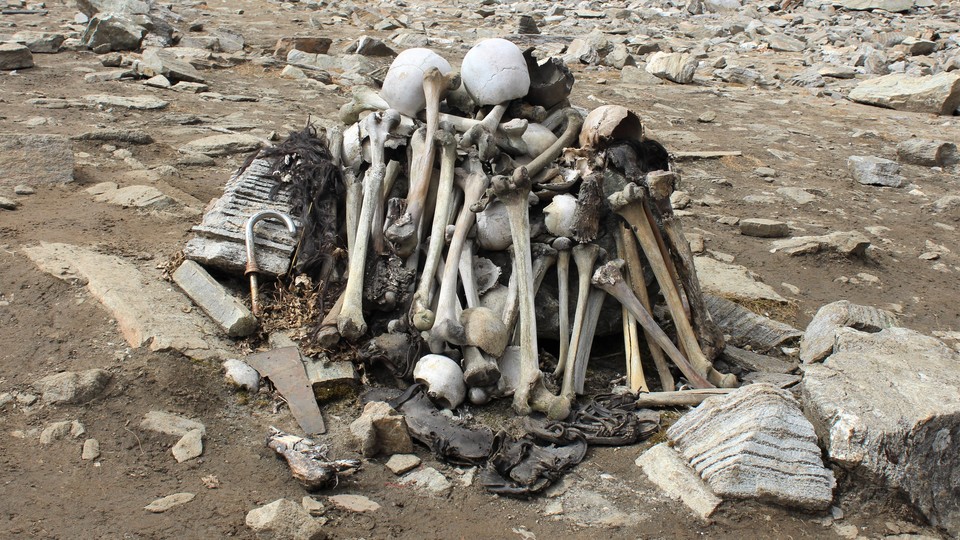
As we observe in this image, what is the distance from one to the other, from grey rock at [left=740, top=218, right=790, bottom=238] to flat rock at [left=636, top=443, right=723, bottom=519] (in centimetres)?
377

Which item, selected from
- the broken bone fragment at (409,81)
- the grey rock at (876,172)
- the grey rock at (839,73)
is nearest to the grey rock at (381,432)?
the broken bone fragment at (409,81)

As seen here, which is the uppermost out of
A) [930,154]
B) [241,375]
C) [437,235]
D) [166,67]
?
[437,235]

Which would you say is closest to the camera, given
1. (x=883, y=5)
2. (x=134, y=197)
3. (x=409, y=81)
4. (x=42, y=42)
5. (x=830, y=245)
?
(x=409, y=81)

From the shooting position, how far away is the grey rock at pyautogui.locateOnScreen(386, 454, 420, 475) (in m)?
3.55

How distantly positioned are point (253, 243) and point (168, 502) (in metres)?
1.77

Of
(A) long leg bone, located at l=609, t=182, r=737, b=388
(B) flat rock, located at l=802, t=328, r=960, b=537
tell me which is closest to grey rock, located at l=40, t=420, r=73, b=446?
(A) long leg bone, located at l=609, t=182, r=737, b=388

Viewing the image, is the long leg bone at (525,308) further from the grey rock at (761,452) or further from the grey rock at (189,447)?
the grey rock at (189,447)

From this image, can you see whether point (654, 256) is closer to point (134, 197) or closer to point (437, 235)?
point (437, 235)

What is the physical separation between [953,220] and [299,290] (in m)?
6.11

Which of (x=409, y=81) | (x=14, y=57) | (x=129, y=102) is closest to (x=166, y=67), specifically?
(x=129, y=102)

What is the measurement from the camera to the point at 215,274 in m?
4.55

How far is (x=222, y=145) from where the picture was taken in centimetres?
717

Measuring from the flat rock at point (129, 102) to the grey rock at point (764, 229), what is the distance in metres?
5.82

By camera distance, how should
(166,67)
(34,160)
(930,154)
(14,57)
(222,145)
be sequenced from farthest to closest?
(166,67) → (14,57) → (930,154) → (222,145) → (34,160)
